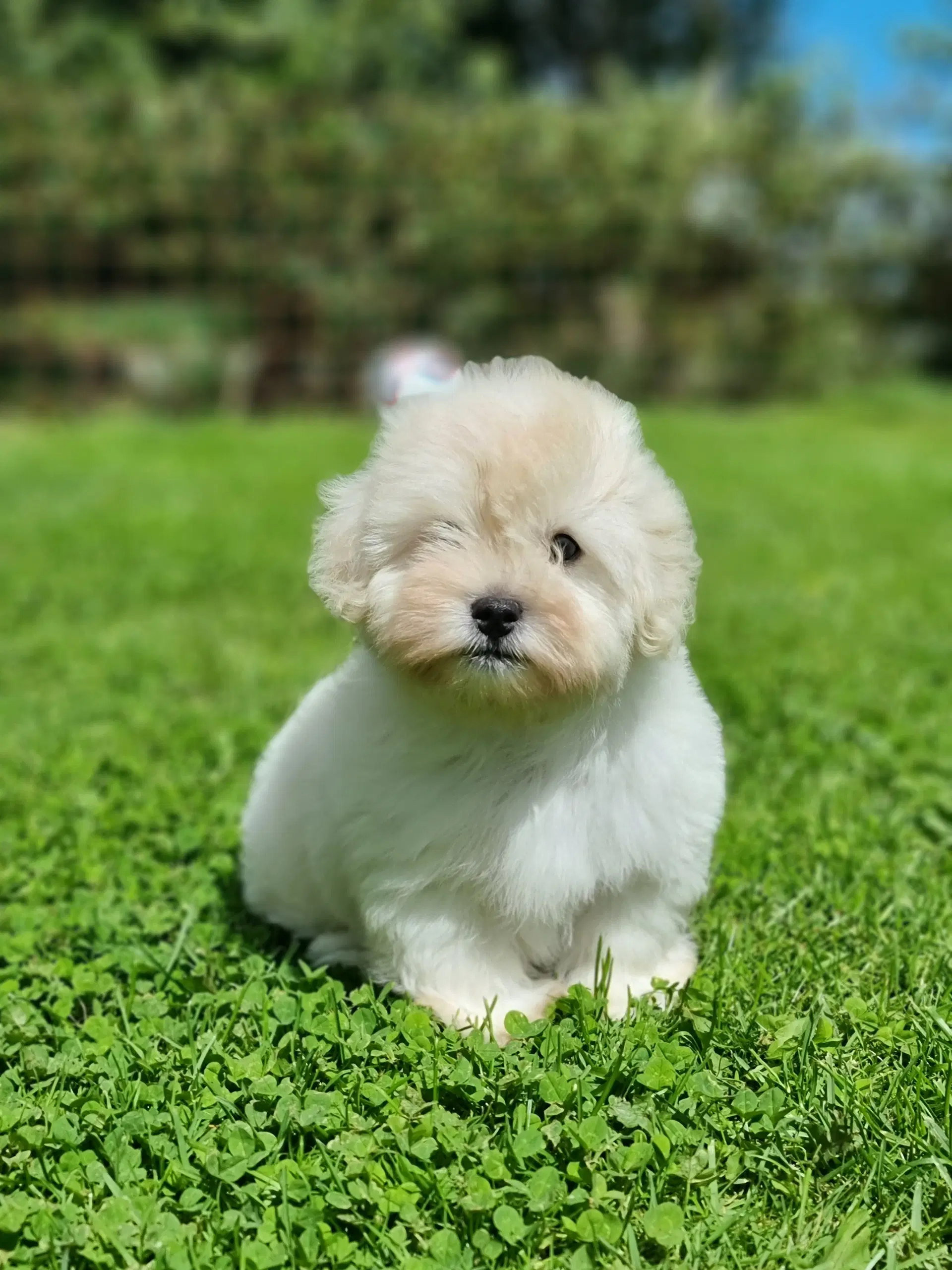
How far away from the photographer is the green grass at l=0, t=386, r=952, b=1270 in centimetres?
201

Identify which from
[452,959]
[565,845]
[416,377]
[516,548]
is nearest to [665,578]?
[516,548]

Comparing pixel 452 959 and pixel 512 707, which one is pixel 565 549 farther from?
pixel 452 959

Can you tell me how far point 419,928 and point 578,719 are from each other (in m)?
0.56

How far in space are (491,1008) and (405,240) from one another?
1381 centimetres

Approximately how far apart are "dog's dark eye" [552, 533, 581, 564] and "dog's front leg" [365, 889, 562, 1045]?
75cm

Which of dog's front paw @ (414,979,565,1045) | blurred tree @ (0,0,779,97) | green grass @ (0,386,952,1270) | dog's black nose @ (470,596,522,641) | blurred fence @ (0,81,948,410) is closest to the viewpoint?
green grass @ (0,386,952,1270)

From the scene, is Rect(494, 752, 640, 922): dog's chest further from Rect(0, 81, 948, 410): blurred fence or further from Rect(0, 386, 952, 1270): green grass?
Rect(0, 81, 948, 410): blurred fence

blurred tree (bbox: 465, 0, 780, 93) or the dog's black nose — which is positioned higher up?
the dog's black nose

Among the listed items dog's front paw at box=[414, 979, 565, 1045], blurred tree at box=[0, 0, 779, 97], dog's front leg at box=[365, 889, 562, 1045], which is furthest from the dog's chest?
blurred tree at box=[0, 0, 779, 97]

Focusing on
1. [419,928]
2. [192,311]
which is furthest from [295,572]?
[192,311]

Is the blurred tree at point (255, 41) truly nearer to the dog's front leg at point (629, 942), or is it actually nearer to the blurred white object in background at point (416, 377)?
the blurred white object in background at point (416, 377)

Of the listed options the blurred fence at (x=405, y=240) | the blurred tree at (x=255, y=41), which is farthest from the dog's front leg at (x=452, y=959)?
the blurred tree at (x=255, y=41)

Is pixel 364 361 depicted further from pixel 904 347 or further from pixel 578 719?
pixel 578 719

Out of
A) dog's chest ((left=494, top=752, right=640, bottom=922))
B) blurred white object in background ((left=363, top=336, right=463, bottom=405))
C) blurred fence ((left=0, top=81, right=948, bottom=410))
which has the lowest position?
blurred fence ((left=0, top=81, right=948, bottom=410))
